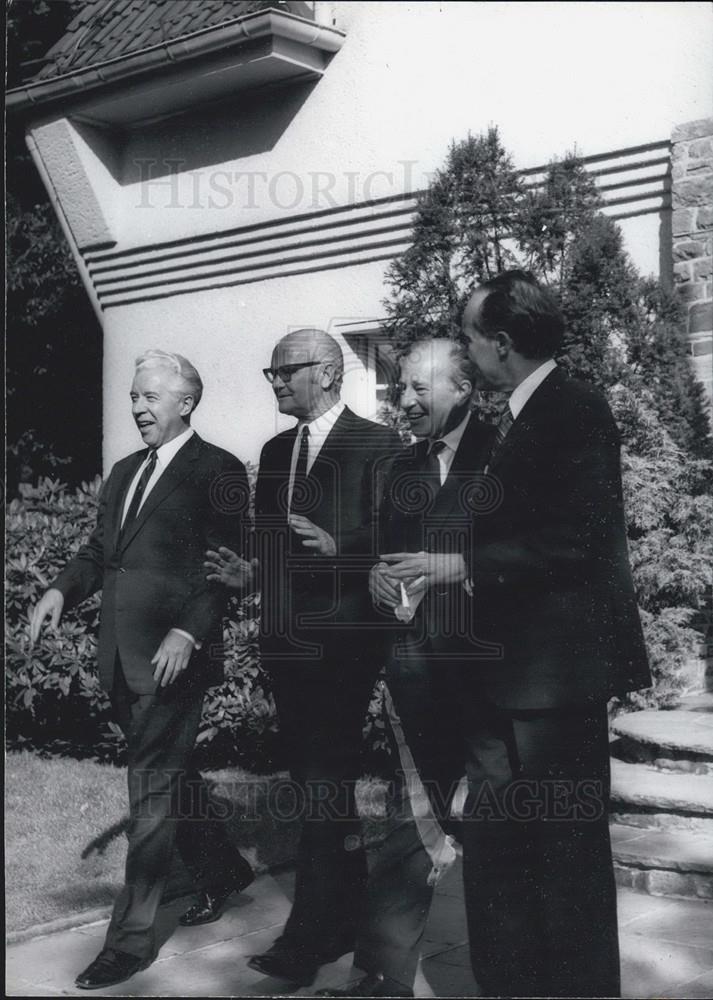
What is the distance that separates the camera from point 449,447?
3617mm

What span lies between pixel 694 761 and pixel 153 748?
6.71ft

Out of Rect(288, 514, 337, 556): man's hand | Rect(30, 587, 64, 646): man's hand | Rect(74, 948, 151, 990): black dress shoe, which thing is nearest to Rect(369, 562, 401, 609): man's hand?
Rect(288, 514, 337, 556): man's hand

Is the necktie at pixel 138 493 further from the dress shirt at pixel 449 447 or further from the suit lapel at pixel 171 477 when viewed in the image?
the dress shirt at pixel 449 447

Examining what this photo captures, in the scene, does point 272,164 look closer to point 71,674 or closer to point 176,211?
point 176,211

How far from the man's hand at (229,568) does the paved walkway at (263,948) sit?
1.01 metres

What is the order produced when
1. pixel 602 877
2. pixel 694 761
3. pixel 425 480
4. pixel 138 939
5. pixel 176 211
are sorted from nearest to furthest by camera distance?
pixel 602 877 → pixel 425 480 → pixel 138 939 → pixel 176 211 → pixel 694 761

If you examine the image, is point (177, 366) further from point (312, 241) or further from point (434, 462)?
point (434, 462)

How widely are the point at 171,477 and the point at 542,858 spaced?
1.54 metres

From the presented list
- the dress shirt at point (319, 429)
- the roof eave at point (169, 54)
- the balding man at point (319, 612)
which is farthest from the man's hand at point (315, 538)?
the roof eave at point (169, 54)

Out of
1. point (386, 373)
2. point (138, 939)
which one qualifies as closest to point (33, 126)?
point (386, 373)

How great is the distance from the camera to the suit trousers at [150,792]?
12.8 ft

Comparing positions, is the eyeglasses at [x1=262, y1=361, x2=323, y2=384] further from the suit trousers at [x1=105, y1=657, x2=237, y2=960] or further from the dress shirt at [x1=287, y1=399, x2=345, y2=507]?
the suit trousers at [x1=105, y1=657, x2=237, y2=960]

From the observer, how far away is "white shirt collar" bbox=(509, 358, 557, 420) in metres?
3.36

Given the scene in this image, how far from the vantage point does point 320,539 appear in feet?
12.1
